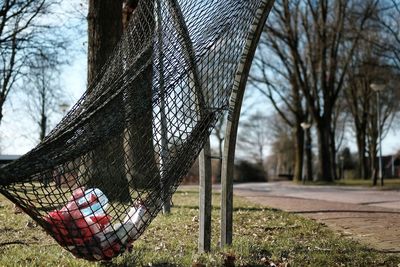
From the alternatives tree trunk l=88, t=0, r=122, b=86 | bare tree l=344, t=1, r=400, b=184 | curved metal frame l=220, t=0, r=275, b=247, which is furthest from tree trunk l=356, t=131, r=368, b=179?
curved metal frame l=220, t=0, r=275, b=247

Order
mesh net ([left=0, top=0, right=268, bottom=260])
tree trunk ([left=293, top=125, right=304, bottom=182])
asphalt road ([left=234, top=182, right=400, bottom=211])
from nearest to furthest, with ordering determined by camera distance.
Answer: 1. mesh net ([left=0, top=0, right=268, bottom=260])
2. asphalt road ([left=234, top=182, right=400, bottom=211])
3. tree trunk ([left=293, top=125, right=304, bottom=182])

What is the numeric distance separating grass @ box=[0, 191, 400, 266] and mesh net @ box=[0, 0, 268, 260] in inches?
21.8

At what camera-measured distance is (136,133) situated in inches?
154

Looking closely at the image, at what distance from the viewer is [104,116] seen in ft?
12.5

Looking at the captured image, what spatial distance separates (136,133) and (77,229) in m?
0.81

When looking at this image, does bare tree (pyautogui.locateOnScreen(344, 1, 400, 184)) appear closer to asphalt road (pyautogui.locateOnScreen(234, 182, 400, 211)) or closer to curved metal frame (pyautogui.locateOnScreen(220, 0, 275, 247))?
asphalt road (pyautogui.locateOnScreen(234, 182, 400, 211))

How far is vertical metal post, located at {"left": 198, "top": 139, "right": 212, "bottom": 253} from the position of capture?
466 centimetres

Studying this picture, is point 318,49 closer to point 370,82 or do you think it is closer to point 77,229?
point 370,82

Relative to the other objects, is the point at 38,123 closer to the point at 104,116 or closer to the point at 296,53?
the point at 296,53

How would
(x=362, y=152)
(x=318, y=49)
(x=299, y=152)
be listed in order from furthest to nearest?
(x=362, y=152) → (x=299, y=152) → (x=318, y=49)

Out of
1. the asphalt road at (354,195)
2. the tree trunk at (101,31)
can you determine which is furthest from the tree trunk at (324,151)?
the tree trunk at (101,31)

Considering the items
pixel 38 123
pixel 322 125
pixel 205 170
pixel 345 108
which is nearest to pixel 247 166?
pixel 345 108

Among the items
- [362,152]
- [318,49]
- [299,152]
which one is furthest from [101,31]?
[362,152]

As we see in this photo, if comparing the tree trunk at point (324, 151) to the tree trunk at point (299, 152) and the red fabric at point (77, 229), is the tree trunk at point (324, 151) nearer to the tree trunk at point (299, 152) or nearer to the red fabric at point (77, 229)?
the tree trunk at point (299, 152)
